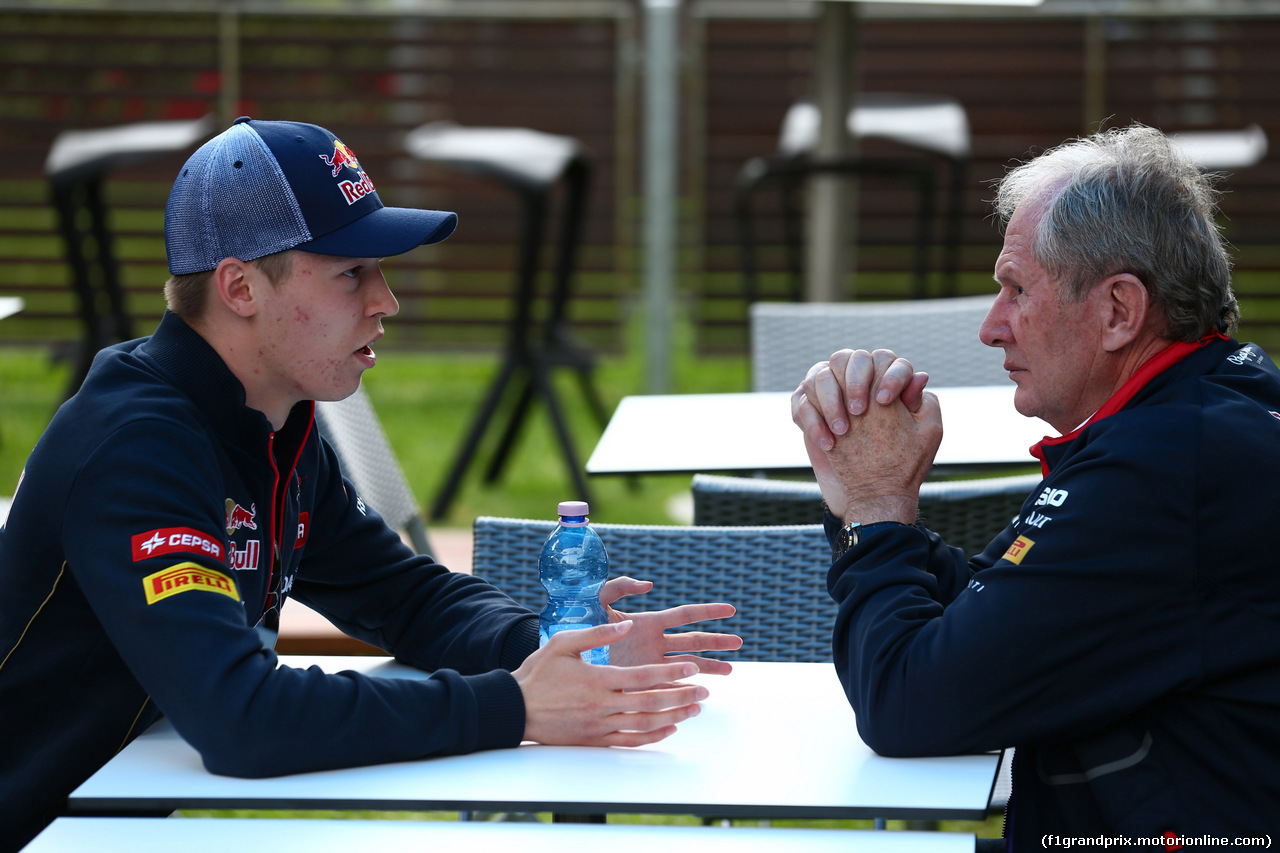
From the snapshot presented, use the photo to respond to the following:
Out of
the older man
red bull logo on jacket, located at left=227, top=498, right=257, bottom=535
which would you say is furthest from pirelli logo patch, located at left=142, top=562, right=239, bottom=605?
the older man

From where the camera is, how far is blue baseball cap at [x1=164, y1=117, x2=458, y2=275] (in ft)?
5.94

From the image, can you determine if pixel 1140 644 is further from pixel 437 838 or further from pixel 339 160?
pixel 339 160

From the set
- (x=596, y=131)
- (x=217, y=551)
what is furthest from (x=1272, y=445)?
(x=596, y=131)

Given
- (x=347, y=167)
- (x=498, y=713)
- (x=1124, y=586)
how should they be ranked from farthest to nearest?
(x=347, y=167) < (x=498, y=713) < (x=1124, y=586)

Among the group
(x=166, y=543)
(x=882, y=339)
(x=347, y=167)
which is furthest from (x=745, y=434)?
(x=166, y=543)

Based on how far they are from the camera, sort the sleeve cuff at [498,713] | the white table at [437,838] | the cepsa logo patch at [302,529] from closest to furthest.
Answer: the white table at [437,838] < the sleeve cuff at [498,713] < the cepsa logo patch at [302,529]

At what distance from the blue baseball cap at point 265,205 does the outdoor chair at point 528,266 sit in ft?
12.8

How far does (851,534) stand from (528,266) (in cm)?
426

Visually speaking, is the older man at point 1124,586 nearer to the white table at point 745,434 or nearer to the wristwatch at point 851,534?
the wristwatch at point 851,534

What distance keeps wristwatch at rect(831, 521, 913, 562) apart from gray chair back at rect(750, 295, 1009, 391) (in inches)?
87.8

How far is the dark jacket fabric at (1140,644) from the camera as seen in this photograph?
156cm

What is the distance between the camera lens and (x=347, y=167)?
191 centimetres

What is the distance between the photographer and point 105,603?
1.62 m

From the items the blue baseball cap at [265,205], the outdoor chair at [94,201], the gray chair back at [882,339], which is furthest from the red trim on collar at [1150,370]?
the outdoor chair at [94,201]
